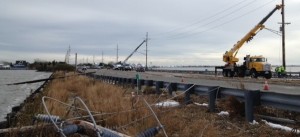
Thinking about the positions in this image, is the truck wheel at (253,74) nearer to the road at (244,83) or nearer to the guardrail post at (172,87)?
the road at (244,83)

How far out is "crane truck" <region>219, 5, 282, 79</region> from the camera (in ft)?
138

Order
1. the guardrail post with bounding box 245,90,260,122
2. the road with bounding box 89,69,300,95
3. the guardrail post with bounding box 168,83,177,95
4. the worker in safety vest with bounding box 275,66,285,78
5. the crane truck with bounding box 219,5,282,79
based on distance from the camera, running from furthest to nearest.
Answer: the worker in safety vest with bounding box 275,66,285,78 < the crane truck with bounding box 219,5,282,79 < the road with bounding box 89,69,300,95 < the guardrail post with bounding box 168,83,177,95 < the guardrail post with bounding box 245,90,260,122

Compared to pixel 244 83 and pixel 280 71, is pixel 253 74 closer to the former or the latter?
pixel 280 71

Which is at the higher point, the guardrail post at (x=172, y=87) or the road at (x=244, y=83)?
the guardrail post at (x=172, y=87)

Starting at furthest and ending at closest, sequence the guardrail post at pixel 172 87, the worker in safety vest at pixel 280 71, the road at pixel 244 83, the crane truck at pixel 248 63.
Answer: the worker in safety vest at pixel 280 71
the crane truck at pixel 248 63
the road at pixel 244 83
the guardrail post at pixel 172 87

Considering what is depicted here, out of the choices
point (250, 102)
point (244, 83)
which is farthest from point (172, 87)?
point (244, 83)

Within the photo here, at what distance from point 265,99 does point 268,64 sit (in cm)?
3429

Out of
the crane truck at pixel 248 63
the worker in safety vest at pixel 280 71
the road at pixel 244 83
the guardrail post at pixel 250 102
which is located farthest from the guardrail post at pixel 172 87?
the worker in safety vest at pixel 280 71

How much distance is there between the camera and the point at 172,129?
7664 mm

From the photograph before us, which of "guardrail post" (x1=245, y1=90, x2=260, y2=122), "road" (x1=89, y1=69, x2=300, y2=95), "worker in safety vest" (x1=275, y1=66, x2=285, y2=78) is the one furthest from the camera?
"worker in safety vest" (x1=275, y1=66, x2=285, y2=78)

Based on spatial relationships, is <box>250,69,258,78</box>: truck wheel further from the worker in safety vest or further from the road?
the road

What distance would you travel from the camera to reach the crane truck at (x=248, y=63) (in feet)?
138

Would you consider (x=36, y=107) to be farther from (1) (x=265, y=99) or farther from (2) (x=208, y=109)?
(1) (x=265, y=99)

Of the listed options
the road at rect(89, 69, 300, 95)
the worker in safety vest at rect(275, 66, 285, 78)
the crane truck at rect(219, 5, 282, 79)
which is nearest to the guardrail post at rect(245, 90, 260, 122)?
the road at rect(89, 69, 300, 95)
